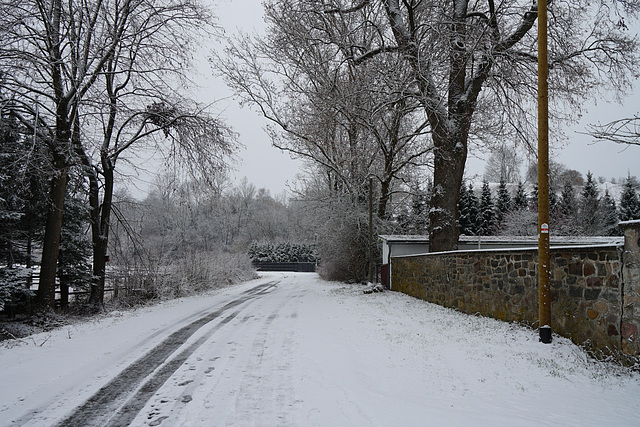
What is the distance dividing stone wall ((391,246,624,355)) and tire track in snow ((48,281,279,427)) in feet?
17.9

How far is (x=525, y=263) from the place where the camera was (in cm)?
694

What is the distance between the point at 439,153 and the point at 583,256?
7.84 meters

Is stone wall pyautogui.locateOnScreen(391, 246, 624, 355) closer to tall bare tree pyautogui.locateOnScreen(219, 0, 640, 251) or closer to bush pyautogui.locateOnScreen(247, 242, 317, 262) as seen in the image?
tall bare tree pyautogui.locateOnScreen(219, 0, 640, 251)

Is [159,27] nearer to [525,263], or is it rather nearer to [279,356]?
[279,356]

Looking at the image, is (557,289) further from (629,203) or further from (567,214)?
(629,203)

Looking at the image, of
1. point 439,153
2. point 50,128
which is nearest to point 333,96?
point 439,153

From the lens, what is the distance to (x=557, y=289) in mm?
5996

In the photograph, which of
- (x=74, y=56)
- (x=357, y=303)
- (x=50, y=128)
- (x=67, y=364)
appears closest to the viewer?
(x=67, y=364)

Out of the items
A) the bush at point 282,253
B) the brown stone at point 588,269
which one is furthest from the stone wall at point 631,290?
the bush at point 282,253

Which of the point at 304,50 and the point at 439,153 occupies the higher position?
the point at 304,50

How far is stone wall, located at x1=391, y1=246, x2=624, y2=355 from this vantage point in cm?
495

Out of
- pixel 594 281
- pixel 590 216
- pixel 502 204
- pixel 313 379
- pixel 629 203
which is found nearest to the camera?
pixel 313 379

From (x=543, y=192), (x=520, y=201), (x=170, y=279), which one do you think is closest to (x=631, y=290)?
(x=543, y=192)

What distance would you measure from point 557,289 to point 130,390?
5912 mm
